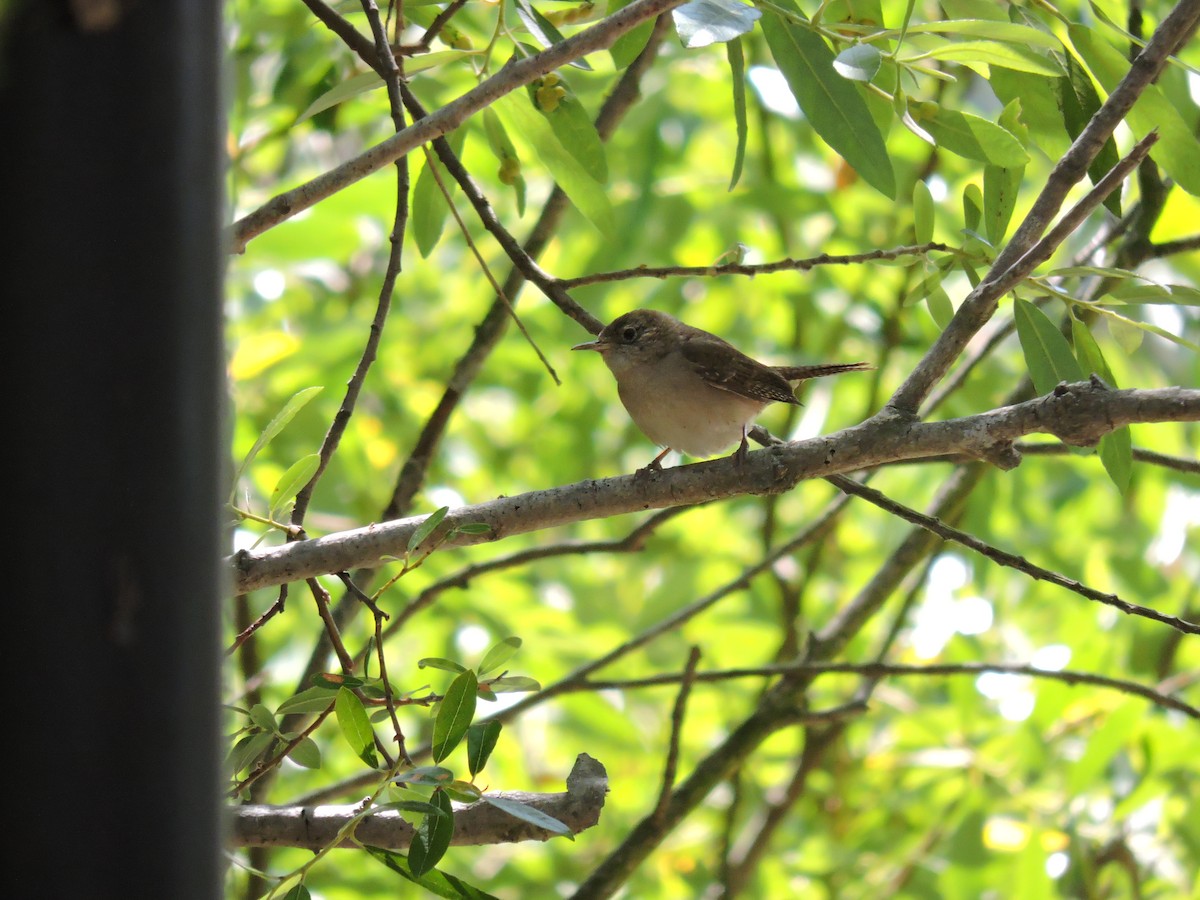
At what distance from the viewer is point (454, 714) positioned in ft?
6.89

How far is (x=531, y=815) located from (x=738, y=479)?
84 centimetres

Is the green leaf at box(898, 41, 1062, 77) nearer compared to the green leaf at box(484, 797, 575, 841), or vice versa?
the green leaf at box(484, 797, 575, 841)

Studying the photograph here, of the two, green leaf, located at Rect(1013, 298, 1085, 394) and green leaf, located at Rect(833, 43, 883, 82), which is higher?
green leaf, located at Rect(833, 43, 883, 82)

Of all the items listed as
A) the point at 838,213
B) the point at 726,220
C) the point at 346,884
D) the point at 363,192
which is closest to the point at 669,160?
the point at 726,220

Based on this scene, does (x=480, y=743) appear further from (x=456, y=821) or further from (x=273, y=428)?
(x=273, y=428)

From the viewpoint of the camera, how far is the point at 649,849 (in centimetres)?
369

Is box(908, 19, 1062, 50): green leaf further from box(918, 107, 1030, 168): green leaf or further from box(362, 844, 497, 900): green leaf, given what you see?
box(362, 844, 497, 900): green leaf

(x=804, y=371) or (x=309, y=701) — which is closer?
(x=309, y=701)

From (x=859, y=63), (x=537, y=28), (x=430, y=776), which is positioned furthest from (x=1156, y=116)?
(x=430, y=776)

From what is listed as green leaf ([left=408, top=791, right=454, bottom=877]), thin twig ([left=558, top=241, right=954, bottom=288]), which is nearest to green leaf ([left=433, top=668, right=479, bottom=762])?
green leaf ([left=408, top=791, right=454, bottom=877])

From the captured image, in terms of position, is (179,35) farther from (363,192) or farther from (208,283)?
(363,192)

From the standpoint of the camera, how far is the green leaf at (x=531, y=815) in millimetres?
1882

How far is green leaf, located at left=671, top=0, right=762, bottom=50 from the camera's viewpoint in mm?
2111

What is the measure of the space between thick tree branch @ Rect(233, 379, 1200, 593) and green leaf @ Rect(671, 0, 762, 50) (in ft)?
2.60
